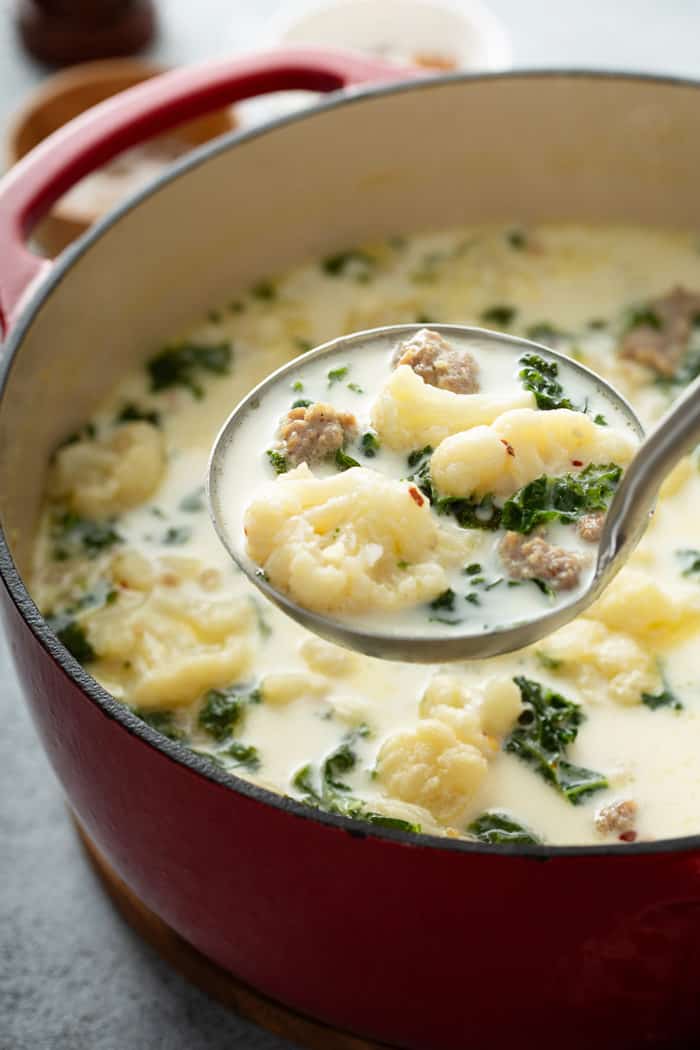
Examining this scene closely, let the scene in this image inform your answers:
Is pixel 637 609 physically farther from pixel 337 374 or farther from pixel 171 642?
pixel 171 642

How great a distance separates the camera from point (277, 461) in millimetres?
1918

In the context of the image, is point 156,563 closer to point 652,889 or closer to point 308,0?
point 652,889

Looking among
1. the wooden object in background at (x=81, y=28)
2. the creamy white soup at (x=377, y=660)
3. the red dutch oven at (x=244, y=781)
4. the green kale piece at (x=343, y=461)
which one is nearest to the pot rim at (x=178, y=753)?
the red dutch oven at (x=244, y=781)

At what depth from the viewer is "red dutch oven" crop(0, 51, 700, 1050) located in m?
1.56

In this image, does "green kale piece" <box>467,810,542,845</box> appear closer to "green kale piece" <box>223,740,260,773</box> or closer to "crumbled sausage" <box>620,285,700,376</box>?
"green kale piece" <box>223,740,260,773</box>

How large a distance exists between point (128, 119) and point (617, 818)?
1.51 meters

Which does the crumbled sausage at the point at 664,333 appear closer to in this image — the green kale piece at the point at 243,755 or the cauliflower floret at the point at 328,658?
the cauliflower floret at the point at 328,658

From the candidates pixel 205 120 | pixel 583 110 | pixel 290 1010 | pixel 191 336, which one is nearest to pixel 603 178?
pixel 583 110

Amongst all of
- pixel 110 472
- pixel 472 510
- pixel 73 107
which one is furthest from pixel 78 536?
pixel 73 107

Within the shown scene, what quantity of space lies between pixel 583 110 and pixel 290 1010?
6.24 feet

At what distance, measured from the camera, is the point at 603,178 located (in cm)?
307

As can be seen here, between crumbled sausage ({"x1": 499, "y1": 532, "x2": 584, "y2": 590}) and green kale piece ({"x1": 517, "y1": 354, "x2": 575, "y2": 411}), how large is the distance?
26 cm

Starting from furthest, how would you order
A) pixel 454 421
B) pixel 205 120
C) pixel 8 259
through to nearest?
pixel 205 120, pixel 8 259, pixel 454 421

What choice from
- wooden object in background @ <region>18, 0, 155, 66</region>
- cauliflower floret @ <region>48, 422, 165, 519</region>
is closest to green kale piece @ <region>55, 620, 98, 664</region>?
cauliflower floret @ <region>48, 422, 165, 519</region>
